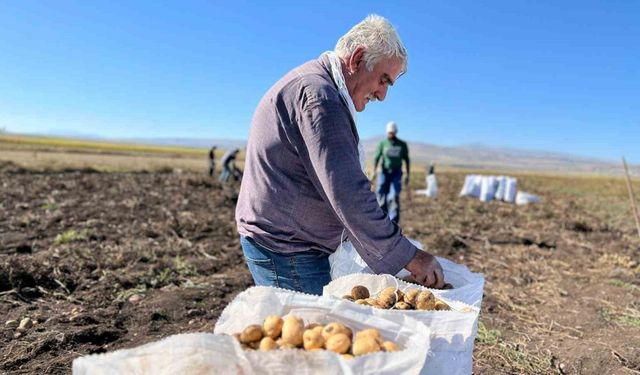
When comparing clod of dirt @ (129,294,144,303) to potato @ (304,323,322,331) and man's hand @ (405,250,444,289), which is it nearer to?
man's hand @ (405,250,444,289)

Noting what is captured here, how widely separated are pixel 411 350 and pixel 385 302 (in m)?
0.40

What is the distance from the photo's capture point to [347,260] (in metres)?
2.32

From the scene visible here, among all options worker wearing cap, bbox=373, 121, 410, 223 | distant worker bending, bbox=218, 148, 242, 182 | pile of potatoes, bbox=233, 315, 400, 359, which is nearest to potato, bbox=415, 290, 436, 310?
pile of potatoes, bbox=233, 315, 400, 359

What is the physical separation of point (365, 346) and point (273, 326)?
29 cm

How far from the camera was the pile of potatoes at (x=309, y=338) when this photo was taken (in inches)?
57.4

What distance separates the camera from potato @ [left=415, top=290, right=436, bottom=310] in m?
1.82

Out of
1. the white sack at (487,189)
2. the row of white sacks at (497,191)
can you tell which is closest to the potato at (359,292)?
the row of white sacks at (497,191)

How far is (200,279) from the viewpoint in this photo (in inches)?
226

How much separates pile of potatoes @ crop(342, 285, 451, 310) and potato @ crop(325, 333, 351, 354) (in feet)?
1.18

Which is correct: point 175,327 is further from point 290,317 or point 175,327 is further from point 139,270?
point 290,317

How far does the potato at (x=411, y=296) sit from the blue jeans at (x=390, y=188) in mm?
7363

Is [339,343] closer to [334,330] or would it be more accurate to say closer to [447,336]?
[334,330]

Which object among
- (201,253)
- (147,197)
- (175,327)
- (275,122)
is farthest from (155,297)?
(147,197)

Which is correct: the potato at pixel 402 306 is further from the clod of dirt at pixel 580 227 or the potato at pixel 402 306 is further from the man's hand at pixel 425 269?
the clod of dirt at pixel 580 227
